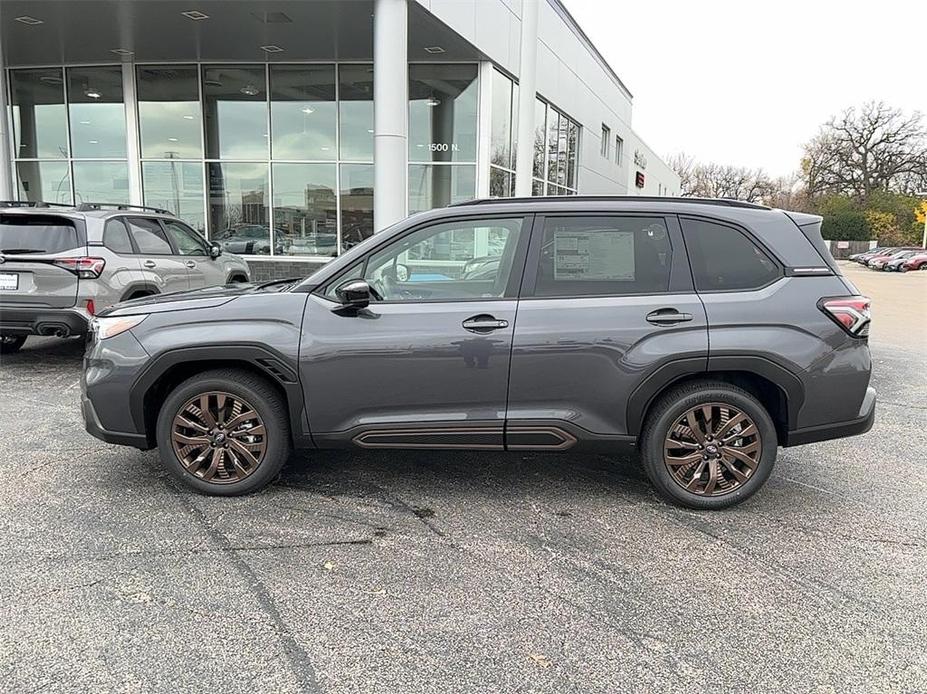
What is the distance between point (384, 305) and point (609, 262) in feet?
4.42

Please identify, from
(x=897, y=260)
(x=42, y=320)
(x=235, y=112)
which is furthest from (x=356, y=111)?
(x=897, y=260)

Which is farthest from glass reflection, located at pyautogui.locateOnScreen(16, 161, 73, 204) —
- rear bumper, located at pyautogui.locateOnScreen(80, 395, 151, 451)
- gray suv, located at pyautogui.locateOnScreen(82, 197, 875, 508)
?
gray suv, located at pyautogui.locateOnScreen(82, 197, 875, 508)

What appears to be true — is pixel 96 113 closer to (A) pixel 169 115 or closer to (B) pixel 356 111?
(A) pixel 169 115

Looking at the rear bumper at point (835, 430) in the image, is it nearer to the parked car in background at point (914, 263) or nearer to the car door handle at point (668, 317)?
the car door handle at point (668, 317)

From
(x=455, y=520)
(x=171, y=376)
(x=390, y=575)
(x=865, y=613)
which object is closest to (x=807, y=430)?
(x=865, y=613)

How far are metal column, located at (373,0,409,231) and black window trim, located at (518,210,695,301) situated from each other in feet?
26.2

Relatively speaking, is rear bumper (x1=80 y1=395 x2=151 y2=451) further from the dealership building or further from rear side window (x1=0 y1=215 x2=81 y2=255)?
the dealership building

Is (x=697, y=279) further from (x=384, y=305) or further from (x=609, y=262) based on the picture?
(x=384, y=305)

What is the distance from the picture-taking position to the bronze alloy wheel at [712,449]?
405 cm

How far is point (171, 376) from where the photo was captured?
424cm

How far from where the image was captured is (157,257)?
8305mm

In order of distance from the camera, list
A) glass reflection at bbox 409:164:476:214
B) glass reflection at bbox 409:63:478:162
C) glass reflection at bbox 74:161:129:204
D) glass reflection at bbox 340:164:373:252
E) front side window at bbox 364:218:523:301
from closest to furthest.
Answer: front side window at bbox 364:218:523:301 < glass reflection at bbox 409:63:478:162 < glass reflection at bbox 409:164:476:214 < glass reflection at bbox 340:164:373:252 < glass reflection at bbox 74:161:129:204

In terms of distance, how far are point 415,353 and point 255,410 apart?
102 centimetres

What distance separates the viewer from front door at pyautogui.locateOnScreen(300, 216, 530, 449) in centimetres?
399
